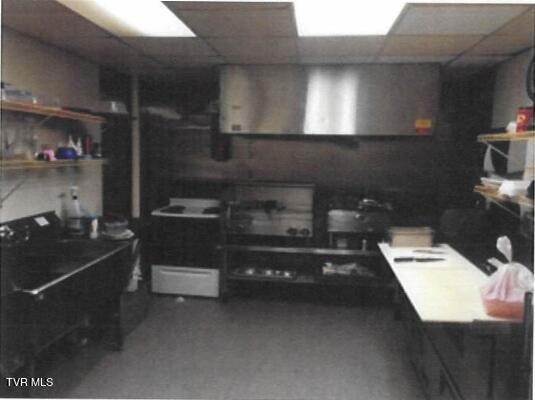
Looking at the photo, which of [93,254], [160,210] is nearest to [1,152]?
[93,254]

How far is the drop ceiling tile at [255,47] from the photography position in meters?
2.39

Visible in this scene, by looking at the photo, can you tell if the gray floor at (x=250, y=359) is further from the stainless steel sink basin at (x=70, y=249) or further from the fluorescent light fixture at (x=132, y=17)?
the fluorescent light fixture at (x=132, y=17)

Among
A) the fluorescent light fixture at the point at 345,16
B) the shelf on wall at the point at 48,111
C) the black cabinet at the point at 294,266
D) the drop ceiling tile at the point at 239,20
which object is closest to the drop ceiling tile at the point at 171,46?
the drop ceiling tile at the point at 239,20

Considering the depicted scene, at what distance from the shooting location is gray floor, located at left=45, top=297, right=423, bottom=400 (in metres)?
2.15

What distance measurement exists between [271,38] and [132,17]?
70cm

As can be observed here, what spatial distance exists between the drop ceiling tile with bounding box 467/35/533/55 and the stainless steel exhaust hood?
1.57 feet

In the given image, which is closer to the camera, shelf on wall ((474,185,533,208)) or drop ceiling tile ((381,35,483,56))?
shelf on wall ((474,185,533,208))

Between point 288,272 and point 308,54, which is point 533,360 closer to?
point 308,54

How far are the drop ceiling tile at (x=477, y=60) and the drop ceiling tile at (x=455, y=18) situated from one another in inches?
19.4

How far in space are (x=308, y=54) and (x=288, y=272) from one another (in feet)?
5.42

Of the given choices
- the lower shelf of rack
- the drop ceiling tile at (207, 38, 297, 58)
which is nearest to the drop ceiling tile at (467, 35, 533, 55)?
the drop ceiling tile at (207, 38, 297, 58)

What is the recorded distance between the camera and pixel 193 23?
6.79 ft

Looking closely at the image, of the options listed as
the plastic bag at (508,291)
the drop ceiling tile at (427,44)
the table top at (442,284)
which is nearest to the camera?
the plastic bag at (508,291)

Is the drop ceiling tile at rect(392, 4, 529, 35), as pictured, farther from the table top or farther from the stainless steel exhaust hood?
the table top
